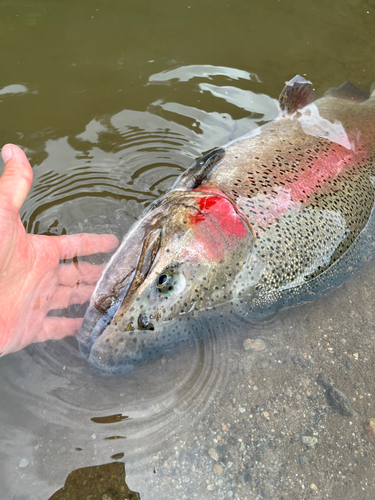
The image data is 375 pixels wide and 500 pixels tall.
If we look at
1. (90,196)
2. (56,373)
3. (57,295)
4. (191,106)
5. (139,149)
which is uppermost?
(191,106)

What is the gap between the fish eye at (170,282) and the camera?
2.33 meters

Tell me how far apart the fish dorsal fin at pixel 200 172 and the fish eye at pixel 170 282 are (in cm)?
87

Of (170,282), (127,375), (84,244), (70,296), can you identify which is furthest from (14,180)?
(127,375)

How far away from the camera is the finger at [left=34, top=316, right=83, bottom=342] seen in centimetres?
266

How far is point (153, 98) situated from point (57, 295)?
2.50 metres

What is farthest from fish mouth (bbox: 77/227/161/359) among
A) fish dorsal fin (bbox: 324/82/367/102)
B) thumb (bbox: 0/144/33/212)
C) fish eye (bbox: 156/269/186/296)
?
fish dorsal fin (bbox: 324/82/367/102)

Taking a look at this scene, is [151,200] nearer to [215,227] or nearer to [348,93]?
[215,227]

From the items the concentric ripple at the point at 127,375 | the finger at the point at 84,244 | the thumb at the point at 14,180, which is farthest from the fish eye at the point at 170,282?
the thumb at the point at 14,180

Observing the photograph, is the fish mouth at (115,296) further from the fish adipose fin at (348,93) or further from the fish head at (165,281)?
the fish adipose fin at (348,93)

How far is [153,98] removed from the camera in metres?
3.96

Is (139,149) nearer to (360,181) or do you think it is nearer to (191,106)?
(191,106)

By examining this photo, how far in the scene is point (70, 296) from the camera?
285cm

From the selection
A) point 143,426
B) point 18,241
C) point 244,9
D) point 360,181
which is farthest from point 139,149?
point 244,9

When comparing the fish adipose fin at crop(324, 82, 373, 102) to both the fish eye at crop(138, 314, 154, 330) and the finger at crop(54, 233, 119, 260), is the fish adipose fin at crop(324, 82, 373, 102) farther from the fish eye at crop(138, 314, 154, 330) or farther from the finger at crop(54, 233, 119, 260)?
the fish eye at crop(138, 314, 154, 330)
